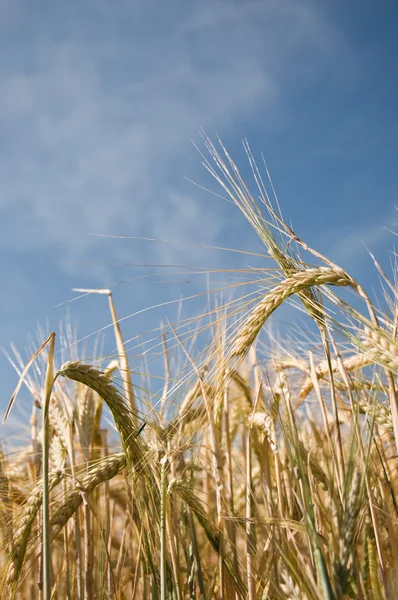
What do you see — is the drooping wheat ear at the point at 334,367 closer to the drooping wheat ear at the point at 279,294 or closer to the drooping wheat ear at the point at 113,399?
the drooping wheat ear at the point at 279,294

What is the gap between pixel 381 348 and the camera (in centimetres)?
190

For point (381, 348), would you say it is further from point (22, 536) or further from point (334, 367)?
point (22, 536)

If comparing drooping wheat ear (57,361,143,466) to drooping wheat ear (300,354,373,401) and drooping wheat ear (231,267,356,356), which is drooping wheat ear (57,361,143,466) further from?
drooping wheat ear (300,354,373,401)

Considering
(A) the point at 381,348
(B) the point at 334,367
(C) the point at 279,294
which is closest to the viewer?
(A) the point at 381,348

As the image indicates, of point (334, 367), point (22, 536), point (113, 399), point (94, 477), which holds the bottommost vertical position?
point (22, 536)

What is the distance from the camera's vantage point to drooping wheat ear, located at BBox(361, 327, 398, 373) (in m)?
1.86

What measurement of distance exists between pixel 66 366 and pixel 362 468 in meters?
0.92

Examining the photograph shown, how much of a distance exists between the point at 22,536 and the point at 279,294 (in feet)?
4.14

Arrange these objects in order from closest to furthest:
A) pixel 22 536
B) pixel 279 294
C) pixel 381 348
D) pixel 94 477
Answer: pixel 381 348, pixel 279 294, pixel 22 536, pixel 94 477

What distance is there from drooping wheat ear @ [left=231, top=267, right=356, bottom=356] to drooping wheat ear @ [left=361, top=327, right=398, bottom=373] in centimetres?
19

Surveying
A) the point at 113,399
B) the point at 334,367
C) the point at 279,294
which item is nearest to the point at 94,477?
the point at 113,399

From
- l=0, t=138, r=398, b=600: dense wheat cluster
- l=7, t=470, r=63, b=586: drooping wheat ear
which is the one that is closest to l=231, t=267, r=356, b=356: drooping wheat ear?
l=0, t=138, r=398, b=600: dense wheat cluster

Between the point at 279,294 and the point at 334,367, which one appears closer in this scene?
the point at 279,294

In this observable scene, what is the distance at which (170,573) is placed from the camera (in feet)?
7.30
